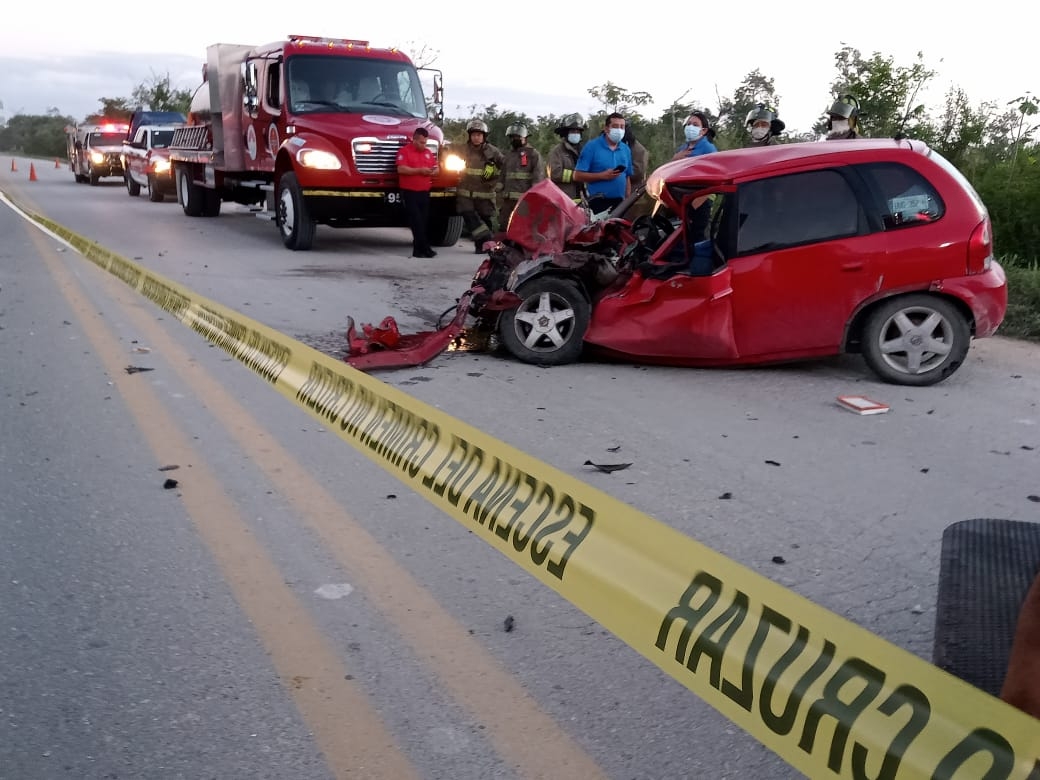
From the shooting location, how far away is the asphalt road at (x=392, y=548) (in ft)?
8.52

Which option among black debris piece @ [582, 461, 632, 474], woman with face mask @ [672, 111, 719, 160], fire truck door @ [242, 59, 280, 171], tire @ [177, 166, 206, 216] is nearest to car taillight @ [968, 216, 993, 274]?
black debris piece @ [582, 461, 632, 474]

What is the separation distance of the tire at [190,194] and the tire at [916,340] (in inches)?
614

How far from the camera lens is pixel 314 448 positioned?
499 centimetres

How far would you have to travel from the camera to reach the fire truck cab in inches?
1195

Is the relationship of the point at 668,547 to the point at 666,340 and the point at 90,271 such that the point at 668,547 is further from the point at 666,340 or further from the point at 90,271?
the point at 90,271

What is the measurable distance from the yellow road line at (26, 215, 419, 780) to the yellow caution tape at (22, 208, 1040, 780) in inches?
22.6

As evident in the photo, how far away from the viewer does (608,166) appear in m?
11.5

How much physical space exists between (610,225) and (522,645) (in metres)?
4.66

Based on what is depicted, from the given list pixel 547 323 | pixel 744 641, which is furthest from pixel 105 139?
pixel 744 641

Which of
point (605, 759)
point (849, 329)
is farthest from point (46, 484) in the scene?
point (849, 329)

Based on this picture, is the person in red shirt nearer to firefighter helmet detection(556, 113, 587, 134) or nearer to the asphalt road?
firefighter helmet detection(556, 113, 587, 134)

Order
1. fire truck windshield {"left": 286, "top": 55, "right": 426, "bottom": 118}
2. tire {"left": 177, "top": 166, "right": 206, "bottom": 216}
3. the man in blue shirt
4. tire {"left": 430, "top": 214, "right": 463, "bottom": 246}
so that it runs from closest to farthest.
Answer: the man in blue shirt → fire truck windshield {"left": 286, "top": 55, "right": 426, "bottom": 118} → tire {"left": 430, "top": 214, "right": 463, "bottom": 246} → tire {"left": 177, "top": 166, "right": 206, "bottom": 216}

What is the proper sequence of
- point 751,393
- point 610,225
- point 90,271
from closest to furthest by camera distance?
point 751,393, point 610,225, point 90,271

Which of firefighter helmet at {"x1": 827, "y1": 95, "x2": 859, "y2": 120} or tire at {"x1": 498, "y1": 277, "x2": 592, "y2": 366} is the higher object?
firefighter helmet at {"x1": 827, "y1": 95, "x2": 859, "y2": 120}
